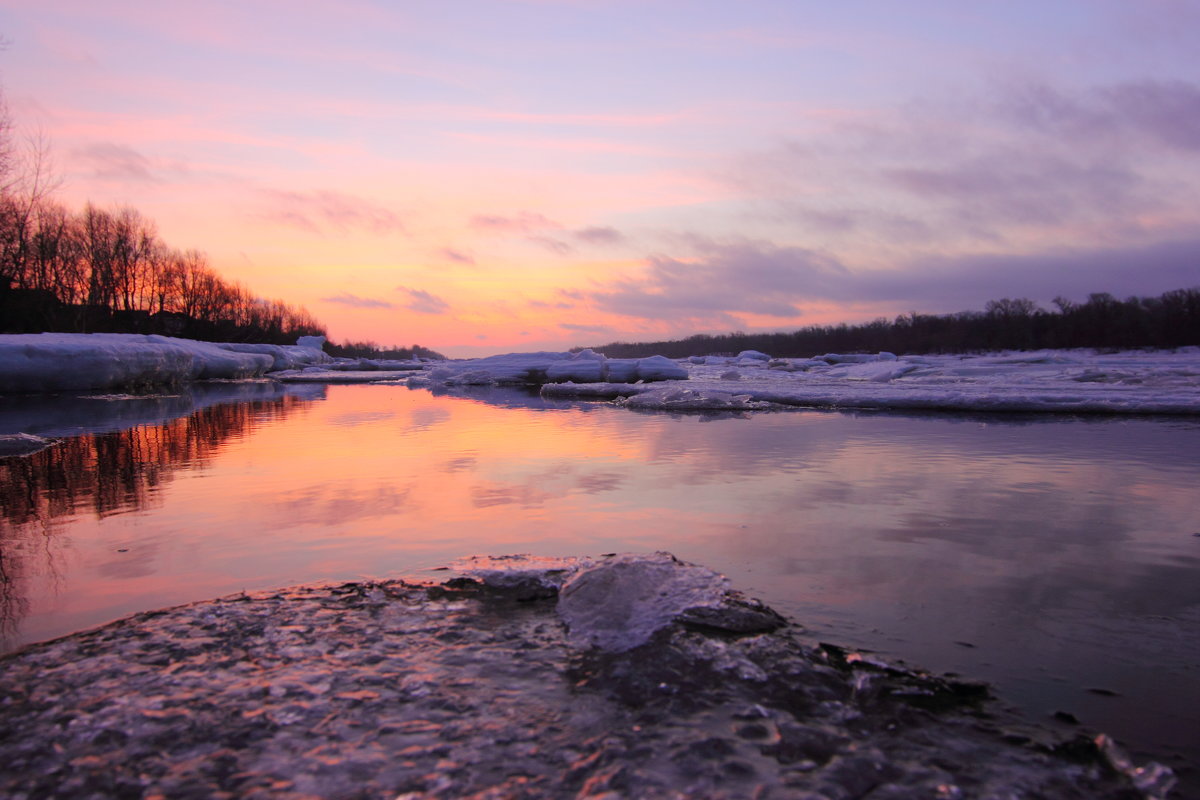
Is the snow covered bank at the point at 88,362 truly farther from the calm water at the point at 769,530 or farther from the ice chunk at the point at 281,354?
the ice chunk at the point at 281,354

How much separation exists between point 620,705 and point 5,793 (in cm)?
134

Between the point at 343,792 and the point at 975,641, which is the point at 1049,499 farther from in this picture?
the point at 343,792

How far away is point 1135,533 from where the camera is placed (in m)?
3.24

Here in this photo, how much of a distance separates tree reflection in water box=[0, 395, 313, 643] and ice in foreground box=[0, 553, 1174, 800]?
2.48 feet

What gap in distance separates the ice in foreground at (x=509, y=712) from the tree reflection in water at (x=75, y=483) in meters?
0.76

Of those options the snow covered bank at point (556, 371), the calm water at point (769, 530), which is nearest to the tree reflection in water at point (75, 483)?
the calm water at point (769, 530)

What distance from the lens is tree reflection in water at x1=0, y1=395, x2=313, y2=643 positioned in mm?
2762

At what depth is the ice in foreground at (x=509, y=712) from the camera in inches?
53.7

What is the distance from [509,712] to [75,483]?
466 cm

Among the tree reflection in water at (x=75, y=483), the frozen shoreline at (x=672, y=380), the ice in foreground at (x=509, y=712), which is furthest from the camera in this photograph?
the frozen shoreline at (x=672, y=380)

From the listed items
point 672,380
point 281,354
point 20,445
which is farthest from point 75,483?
point 281,354

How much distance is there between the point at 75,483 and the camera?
182 inches

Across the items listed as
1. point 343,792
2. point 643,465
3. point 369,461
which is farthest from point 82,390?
point 343,792

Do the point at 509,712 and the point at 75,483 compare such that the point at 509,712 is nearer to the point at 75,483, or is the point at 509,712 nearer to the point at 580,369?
the point at 75,483
